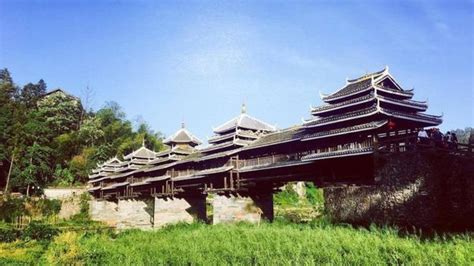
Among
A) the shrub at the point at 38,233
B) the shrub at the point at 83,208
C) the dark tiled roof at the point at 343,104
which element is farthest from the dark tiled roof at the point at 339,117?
the shrub at the point at 83,208

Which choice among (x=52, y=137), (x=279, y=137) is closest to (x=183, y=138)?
(x=279, y=137)

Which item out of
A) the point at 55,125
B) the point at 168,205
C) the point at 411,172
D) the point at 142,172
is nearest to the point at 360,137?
the point at 411,172

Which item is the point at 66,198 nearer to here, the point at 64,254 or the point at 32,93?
the point at 32,93

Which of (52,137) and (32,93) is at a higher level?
(32,93)

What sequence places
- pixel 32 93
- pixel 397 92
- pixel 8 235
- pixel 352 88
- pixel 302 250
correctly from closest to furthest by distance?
1. pixel 302 250
2. pixel 397 92
3. pixel 352 88
4. pixel 8 235
5. pixel 32 93

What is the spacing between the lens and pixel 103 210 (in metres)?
43.8

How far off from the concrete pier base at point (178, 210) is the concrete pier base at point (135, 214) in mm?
2450

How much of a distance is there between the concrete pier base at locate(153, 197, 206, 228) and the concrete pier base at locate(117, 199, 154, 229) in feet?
8.04

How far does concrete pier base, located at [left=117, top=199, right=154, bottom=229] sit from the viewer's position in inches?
1384

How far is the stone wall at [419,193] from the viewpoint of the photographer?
14.7 m

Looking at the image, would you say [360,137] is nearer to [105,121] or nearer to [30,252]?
[30,252]

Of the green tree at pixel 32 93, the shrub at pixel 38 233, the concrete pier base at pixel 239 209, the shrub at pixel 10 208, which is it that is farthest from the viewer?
the green tree at pixel 32 93

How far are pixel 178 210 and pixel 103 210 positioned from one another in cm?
1606

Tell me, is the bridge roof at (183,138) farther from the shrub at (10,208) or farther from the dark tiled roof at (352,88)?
the dark tiled roof at (352,88)
